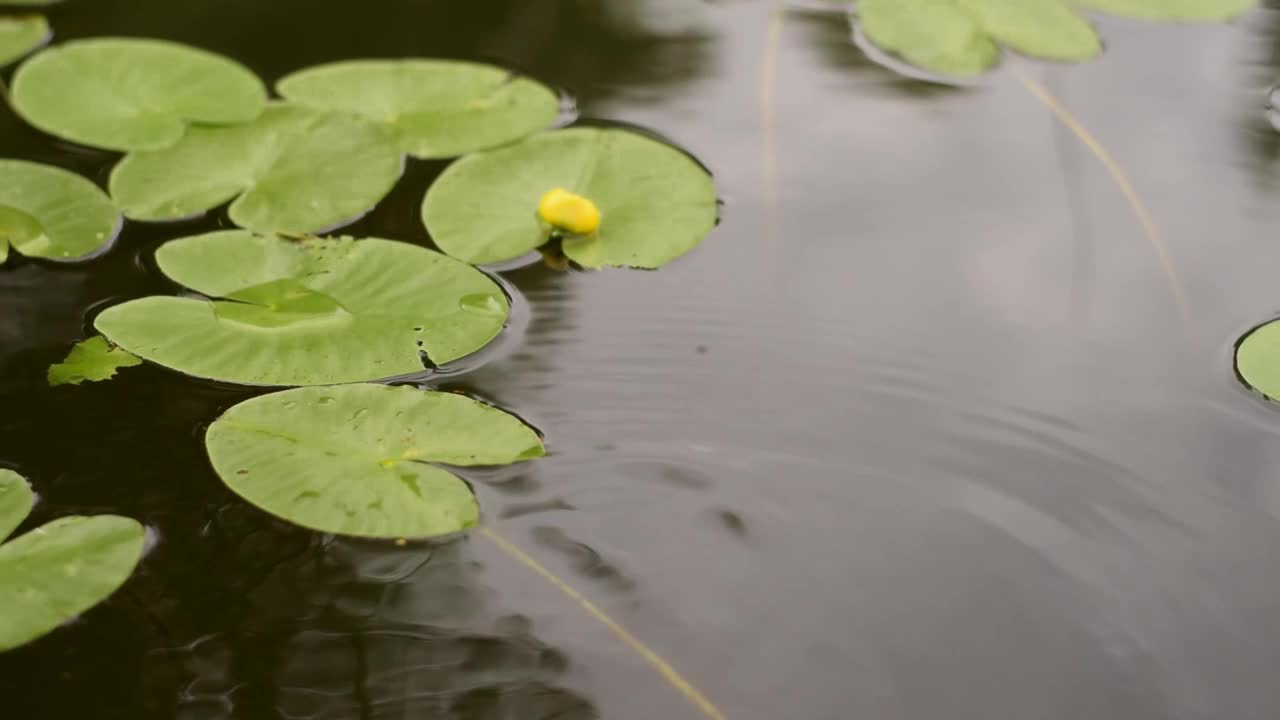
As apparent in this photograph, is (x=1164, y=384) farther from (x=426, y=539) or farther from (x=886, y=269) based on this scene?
(x=426, y=539)

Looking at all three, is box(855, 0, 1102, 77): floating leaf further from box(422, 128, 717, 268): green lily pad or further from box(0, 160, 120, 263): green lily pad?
box(0, 160, 120, 263): green lily pad

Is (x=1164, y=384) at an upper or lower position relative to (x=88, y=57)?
lower

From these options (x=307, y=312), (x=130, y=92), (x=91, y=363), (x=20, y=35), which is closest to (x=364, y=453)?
(x=307, y=312)

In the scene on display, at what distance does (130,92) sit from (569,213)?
2.04 feet

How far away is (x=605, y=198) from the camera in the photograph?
3.97 ft

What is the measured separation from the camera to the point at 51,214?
45.8 inches

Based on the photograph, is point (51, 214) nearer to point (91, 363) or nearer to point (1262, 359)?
point (91, 363)

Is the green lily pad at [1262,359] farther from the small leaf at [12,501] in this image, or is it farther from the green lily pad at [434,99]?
the small leaf at [12,501]

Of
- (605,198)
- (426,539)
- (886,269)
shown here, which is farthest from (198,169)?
(886,269)

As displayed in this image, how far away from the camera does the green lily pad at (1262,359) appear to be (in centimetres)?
100

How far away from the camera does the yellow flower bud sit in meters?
1.14

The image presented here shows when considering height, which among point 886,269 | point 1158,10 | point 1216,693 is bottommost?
point 1216,693

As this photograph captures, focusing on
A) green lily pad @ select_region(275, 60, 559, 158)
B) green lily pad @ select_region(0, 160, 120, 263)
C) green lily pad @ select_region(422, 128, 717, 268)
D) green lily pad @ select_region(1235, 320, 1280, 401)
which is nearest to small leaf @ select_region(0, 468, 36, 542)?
Answer: green lily pad @ select_region(0, 160, 120, 263)

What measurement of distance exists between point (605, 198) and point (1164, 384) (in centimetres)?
60
